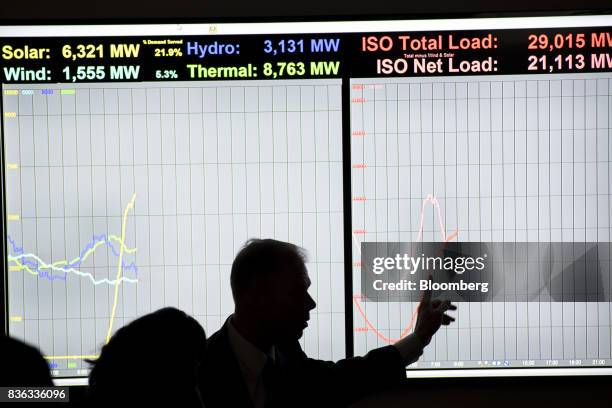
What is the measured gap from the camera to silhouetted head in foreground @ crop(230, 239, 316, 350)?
1835mm

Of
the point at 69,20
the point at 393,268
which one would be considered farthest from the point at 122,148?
the point at 393,268

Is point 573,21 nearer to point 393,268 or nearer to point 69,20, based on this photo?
point 393,268

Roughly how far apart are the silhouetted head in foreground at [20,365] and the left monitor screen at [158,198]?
52.7 inches

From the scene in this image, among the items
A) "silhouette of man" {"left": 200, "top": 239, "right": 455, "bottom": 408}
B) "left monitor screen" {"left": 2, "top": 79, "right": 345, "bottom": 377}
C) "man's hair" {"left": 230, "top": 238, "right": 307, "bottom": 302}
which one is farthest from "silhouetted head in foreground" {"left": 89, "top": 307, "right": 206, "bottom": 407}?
"left monitor screen" {"left": 2, "top": 79, "right": 345, "bottom": 377}

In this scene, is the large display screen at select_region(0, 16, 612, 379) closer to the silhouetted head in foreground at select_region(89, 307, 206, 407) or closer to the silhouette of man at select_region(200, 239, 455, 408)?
the silhouette of man at select_region(200, 239, 455, 408)

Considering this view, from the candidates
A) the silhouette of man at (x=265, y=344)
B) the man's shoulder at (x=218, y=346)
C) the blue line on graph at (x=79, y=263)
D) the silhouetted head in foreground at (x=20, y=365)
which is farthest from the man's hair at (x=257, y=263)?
→ the blue line on graph at (x=79, y=263)

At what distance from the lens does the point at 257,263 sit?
1.88m

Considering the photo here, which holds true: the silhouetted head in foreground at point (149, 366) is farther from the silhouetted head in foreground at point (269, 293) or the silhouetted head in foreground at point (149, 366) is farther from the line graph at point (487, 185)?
the line graph at point (487, 185)

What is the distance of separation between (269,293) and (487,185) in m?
1.16

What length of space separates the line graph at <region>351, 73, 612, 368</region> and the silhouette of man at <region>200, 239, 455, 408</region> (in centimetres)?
68

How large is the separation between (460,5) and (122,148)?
1.49m

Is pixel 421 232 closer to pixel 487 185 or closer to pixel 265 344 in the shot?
pixel 487 185

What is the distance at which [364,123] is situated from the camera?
2.61 meters

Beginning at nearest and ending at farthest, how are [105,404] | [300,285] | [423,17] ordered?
[105,404]
[300,285]
[423,17]
